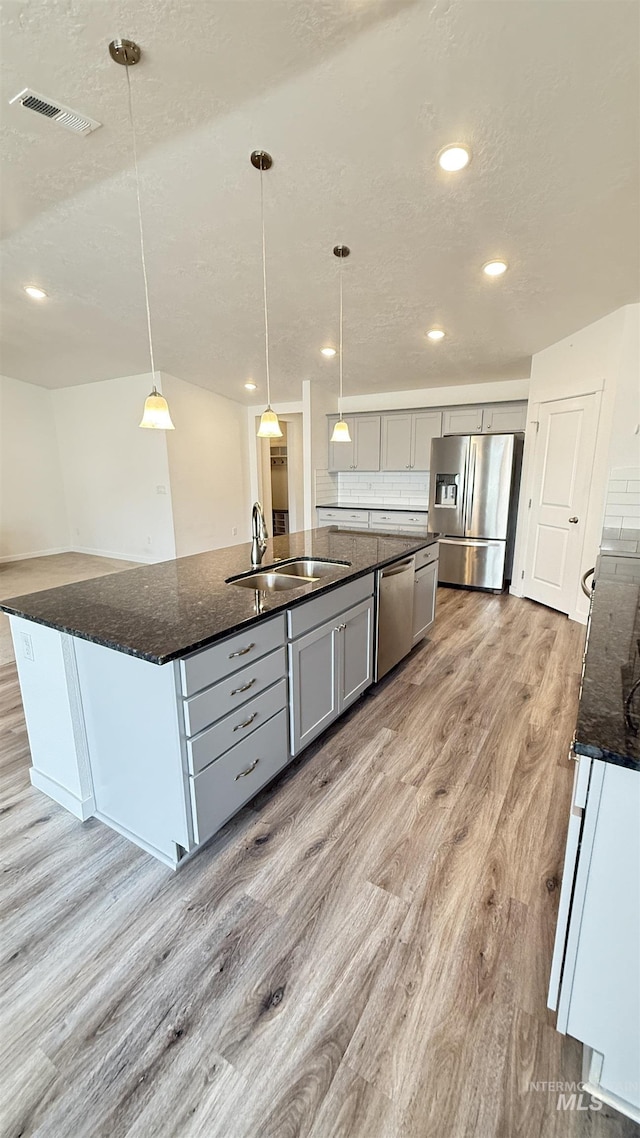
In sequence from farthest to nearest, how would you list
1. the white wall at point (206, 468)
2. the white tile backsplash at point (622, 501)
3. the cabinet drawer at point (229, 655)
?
the white wall at point (206, 468), the white tile backsplash at point (622, 501), the cabinet drawer at point (229, 655)

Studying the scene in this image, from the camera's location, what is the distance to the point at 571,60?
171 centimetres

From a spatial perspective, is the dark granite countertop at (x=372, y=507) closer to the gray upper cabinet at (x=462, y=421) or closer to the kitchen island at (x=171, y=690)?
the gray upper cabinet at (x=462, y=421)

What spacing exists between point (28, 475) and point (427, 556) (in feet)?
21.8

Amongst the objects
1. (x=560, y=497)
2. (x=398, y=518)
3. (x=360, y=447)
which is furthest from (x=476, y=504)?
(x=360, y=447)

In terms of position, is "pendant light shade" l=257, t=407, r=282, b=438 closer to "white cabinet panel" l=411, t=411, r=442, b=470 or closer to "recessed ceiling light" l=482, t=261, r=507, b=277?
"recessed ceiling light" l=482, t=261, r=507, b=277

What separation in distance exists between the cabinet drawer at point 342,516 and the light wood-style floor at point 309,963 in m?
3.97

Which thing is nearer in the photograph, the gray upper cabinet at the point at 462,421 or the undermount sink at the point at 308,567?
the undermount sink at the point at 308,567

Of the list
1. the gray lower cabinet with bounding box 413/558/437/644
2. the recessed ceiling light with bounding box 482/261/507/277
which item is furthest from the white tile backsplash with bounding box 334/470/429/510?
the recessed ceiling light with bounding box 482/261/507/277

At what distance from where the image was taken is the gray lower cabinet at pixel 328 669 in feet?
6.39

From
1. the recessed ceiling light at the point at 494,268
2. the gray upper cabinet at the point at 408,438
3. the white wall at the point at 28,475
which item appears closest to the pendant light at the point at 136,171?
the recessed ceiling light at the point at 494,268

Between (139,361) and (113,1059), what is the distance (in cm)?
607

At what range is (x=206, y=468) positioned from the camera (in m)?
6.49

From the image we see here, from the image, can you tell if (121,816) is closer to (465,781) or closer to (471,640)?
(465,781)

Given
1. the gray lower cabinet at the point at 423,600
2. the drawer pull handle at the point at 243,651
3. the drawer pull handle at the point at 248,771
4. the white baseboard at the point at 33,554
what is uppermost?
the drawer pull handle at the point at 243,651
